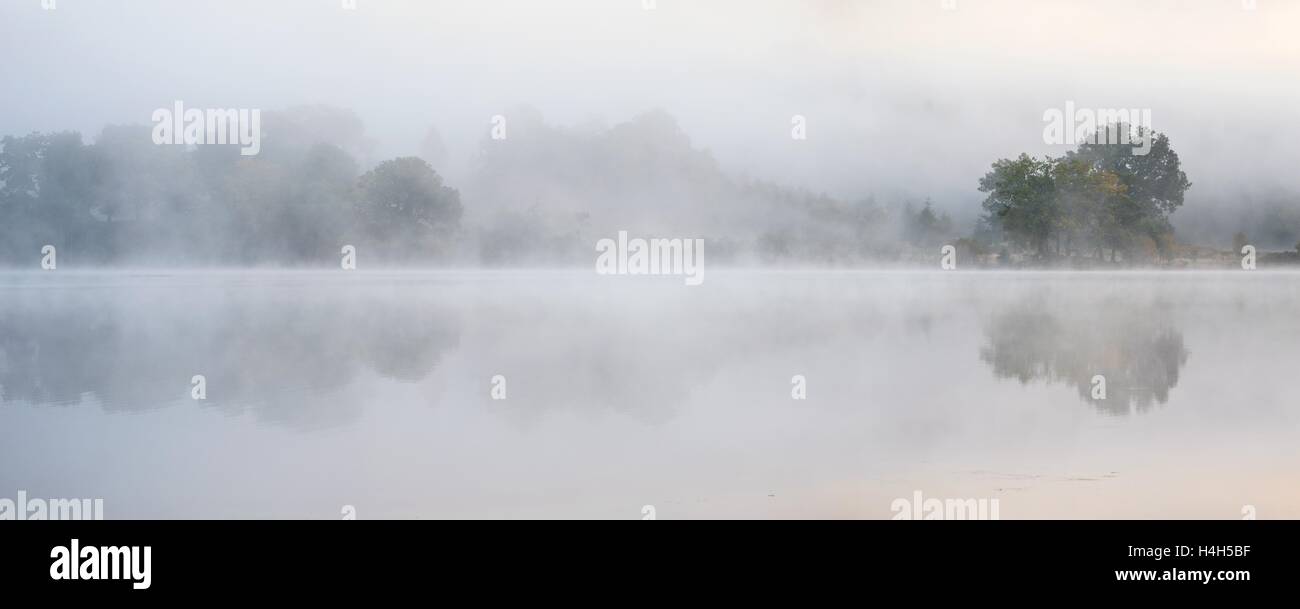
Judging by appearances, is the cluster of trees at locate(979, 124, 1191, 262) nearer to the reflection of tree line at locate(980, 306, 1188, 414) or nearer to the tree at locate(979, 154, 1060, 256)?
the tree at locate(979, 154, 1060, 256)

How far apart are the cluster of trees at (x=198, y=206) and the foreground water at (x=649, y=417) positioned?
48453 millimetres

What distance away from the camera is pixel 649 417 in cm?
1155

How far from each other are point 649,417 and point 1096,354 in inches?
309

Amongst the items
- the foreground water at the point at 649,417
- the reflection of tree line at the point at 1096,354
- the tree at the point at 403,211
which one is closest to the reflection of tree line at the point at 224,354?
the foreground water at the point at 649,417

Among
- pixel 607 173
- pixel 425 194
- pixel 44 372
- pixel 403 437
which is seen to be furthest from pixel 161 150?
pixel 403 437

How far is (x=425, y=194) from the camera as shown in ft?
A: 233

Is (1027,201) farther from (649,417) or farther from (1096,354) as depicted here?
(649,417)

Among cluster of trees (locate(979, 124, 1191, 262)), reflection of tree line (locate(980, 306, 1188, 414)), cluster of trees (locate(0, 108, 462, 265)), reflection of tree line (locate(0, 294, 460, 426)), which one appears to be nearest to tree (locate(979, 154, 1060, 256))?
cluster of trees (locate(979, 124, 1191, 262))

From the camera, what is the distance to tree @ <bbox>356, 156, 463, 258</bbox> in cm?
6981

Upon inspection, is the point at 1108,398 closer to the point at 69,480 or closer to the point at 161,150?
the point at 69,480

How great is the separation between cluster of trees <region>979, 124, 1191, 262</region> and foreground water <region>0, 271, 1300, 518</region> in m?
47.8

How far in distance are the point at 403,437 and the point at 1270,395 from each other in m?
9.32

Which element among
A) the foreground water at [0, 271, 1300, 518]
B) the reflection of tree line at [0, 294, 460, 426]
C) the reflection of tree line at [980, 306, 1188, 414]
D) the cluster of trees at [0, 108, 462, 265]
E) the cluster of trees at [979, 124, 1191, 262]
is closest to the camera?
the foreground water at [0, 271, 1300, 518]

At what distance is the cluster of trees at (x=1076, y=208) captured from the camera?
68.2 meters
